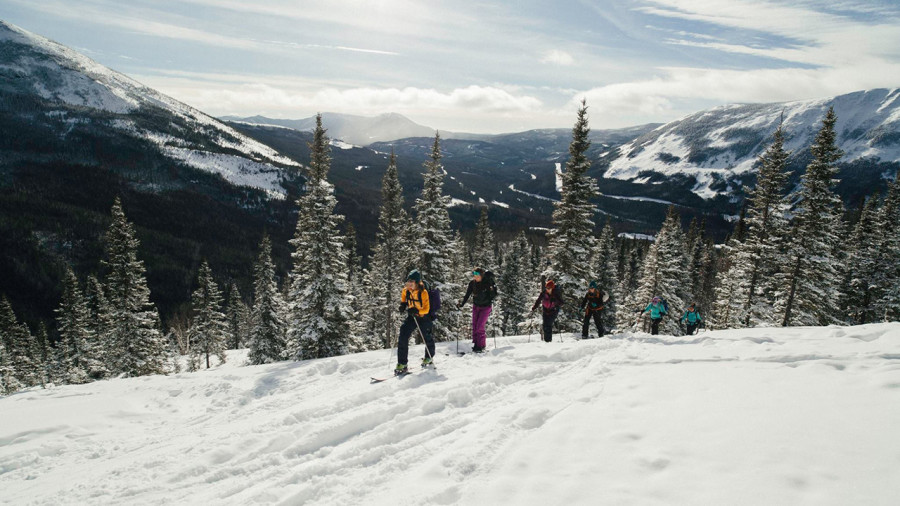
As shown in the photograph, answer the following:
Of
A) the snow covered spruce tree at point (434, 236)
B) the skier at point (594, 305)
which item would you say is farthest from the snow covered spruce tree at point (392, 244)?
the skier at point (594, 305)

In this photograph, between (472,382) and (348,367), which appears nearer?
(472,382)

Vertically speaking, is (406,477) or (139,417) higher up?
(406,477)

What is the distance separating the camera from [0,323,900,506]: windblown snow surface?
425cm

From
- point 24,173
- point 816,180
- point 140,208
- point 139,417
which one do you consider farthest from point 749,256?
point 24,173

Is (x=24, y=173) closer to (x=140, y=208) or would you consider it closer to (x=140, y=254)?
(x=140, y=208)

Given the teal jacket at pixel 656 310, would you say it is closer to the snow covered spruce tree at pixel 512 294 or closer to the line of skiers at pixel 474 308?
the line of skiers at pixel 474 308

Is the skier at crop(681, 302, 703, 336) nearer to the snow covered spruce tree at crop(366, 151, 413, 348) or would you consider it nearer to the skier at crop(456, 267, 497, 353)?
the skier at crop(456, 267, 497, 353)

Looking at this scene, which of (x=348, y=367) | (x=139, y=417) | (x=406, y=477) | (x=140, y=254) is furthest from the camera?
(x=140, y=254)

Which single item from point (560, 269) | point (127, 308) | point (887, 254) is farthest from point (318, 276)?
→ point (887, 254)

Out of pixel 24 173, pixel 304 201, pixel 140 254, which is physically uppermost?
pixel 24 173

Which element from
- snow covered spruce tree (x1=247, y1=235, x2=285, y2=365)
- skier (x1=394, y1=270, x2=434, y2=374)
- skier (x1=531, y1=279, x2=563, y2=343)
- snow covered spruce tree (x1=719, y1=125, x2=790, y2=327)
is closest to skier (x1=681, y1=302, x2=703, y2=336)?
skier (x1=531, y1=279, x2=563, y2=343)

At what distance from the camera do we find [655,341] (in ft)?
Answer: 37.7

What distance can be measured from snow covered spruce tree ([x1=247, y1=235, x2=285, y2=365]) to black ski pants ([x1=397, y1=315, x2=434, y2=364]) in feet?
98.1

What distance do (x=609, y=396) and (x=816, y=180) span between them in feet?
84.5
